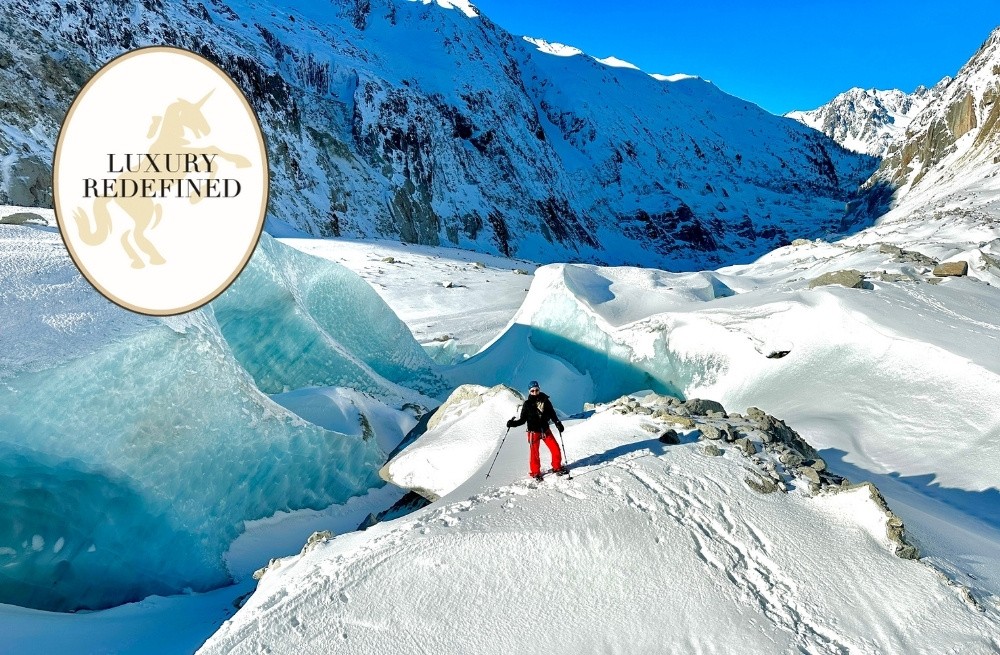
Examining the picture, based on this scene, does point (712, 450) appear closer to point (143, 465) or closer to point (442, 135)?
point (143, 465)

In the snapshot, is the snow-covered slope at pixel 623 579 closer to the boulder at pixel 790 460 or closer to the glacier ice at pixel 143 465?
the boulder at pixel 790 460

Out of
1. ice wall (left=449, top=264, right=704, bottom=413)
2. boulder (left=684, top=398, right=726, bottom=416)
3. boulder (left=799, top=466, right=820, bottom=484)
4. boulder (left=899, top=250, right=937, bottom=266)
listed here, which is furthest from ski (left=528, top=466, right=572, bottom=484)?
boulder (left=899, top=250, right=937, bottom=266)

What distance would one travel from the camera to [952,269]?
1418 centimetres

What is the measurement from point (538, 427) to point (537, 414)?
0.14 metres

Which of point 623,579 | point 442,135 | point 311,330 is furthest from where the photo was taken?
point 442,135

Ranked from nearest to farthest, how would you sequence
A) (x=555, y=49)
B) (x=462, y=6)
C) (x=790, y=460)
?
(x=790, y=460) < (x=462, y=6) < (x=555, y=49)

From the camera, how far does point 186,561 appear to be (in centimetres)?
780

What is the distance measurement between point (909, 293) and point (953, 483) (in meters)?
5.40

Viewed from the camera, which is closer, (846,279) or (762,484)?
(762,484)

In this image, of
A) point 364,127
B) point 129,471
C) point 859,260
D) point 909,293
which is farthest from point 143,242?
point 364,127

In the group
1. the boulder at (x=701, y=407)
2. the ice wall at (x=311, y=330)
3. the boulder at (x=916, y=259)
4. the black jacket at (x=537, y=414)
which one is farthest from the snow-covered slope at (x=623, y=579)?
the boulder at (x=916, y=259)

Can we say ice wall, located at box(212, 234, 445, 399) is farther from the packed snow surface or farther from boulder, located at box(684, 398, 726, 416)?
boulder, located at box(684, 398, 726, 416)

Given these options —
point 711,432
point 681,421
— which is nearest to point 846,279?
point 681,421

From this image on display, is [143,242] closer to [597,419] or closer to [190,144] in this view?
[190,144]
